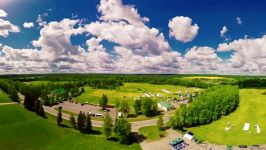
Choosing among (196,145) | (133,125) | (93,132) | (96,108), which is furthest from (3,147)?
(96,108)

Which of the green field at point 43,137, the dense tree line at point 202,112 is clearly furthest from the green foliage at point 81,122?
the dense tree line at point 202,112

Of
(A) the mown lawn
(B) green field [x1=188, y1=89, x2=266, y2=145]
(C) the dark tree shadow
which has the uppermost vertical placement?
(B) green field [x1=188, y1=89, x2=266, y2=145]

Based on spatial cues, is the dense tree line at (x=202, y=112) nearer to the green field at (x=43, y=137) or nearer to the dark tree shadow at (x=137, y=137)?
the dark tree shadow at (x=137, y=137)

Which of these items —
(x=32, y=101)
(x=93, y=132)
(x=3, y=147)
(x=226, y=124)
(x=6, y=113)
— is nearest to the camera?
(x=3, y=147)

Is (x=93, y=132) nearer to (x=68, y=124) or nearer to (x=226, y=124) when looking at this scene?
(x=68, y=124)

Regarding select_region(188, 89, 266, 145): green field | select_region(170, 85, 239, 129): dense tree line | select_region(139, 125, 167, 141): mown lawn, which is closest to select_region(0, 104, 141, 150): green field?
select_region(139, 125, 167, 141): mown lawn

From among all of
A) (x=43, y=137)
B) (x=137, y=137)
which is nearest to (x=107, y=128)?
(x=137, y=137)

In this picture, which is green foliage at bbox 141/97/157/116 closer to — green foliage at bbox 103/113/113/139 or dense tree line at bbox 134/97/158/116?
dense tree line at bbox 134/97/158/116
